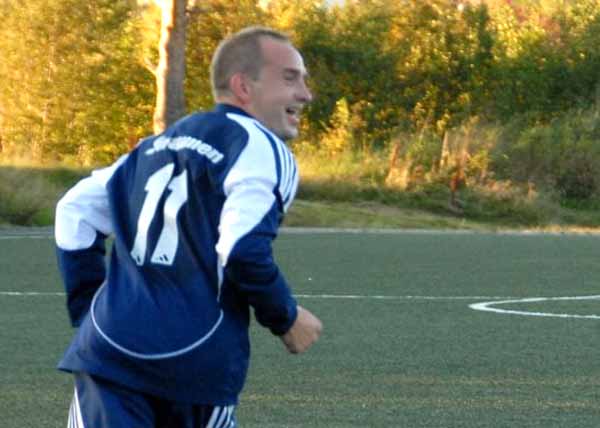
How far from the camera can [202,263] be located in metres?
4.01

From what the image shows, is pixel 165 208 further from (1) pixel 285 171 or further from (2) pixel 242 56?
(2) pixel 242 56

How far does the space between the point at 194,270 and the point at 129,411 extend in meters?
0.37

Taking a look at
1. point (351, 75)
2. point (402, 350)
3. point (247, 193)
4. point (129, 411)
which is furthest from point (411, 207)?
point (247, 193)

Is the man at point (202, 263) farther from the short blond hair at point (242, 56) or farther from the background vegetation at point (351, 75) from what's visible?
the background vegetation at point (351, 75)

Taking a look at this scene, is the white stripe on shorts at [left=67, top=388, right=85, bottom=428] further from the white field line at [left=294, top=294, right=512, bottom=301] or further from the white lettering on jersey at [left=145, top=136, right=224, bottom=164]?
the white field line at [left=294, top=294, right=512, bottom=301]

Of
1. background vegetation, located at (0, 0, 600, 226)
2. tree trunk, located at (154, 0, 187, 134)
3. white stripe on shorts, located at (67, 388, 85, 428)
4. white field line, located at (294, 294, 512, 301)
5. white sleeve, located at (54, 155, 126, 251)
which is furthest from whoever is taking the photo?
background vegetation, located at (0, 0, 600, 226)

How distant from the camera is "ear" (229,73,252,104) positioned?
162 inches

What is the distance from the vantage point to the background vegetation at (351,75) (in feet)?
152

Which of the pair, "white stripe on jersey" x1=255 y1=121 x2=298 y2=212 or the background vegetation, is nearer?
"white stripe on jersey" x1=255 y1=121 x2=298 y2=212

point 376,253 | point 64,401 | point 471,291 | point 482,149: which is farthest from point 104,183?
point 482,149

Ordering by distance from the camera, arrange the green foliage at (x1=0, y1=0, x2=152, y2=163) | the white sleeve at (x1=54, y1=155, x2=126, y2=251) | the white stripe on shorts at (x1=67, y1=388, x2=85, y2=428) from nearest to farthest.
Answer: the white stripe on shorts at (x1=67, y1=388, x2=85, y2=428) < the white sleeve at (x1=54, y1=155, x2=126, y2=251) < the green foliage at (x1=0, y1=0, x2=152, y2=163)

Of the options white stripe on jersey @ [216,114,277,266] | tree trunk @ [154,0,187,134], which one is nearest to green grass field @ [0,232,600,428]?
white stripe on jersey @ [216,114,277,266]

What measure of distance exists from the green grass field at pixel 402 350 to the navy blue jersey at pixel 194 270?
125 inches

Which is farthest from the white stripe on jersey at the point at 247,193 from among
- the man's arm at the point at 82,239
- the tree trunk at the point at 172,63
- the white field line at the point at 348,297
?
the tree trunk at the point at 172,63
